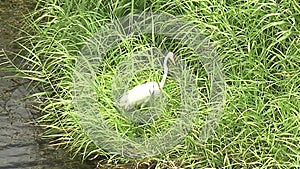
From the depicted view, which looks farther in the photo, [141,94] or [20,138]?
[20,138]

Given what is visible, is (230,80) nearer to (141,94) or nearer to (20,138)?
(141,94)

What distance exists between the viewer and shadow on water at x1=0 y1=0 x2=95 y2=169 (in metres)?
3.75

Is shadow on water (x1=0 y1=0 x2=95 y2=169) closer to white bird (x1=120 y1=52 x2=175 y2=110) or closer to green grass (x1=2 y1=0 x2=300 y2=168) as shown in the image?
green grass (x1=2 y1=0 x2=300 y2=168)

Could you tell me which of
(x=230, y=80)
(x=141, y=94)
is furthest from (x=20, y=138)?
(x=230, y=80)

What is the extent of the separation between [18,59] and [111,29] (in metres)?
1.14

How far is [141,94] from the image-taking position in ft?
11.9

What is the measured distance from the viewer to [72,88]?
157 inches

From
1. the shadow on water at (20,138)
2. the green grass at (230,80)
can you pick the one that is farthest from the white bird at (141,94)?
the shadow on water at (20,138)

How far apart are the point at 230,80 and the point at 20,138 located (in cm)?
137

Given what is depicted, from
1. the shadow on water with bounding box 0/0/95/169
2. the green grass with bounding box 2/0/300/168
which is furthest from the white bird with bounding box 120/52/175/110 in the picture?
the shadow on water with bounding box 0/0/95/169

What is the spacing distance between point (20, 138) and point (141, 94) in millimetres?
887

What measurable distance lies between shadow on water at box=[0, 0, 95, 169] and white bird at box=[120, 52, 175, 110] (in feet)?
1.42

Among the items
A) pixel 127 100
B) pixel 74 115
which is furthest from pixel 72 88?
pixel 127 100

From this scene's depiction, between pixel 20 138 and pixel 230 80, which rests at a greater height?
pixel 230 80
